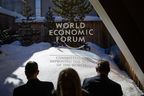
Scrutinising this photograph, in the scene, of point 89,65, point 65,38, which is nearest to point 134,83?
point 89,65

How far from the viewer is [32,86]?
3.02m

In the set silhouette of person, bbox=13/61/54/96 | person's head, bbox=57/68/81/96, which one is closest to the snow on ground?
silhouette of person, bbox=13/61/54/96

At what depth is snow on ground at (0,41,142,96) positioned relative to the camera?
10367 mm

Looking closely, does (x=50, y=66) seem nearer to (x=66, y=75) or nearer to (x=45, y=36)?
(x=45, y=36)

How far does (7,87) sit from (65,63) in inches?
151

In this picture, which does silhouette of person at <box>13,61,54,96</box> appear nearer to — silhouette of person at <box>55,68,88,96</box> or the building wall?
silhouette of person at <box>55,68,88,96</box>

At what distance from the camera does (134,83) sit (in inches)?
392

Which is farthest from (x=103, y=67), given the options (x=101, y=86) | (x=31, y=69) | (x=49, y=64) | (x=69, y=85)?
(x=49, y=64)

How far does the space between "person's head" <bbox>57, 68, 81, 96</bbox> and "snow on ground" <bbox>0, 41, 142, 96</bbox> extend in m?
6.89

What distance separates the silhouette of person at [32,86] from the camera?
2969 millimetres

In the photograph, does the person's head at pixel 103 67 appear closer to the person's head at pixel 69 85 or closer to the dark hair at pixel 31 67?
the dark hair at pixel 31 67

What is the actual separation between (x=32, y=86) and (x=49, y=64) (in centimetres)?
975

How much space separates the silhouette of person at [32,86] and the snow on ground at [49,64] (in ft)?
19.8

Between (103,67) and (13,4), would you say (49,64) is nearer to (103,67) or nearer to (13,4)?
(103,67)
